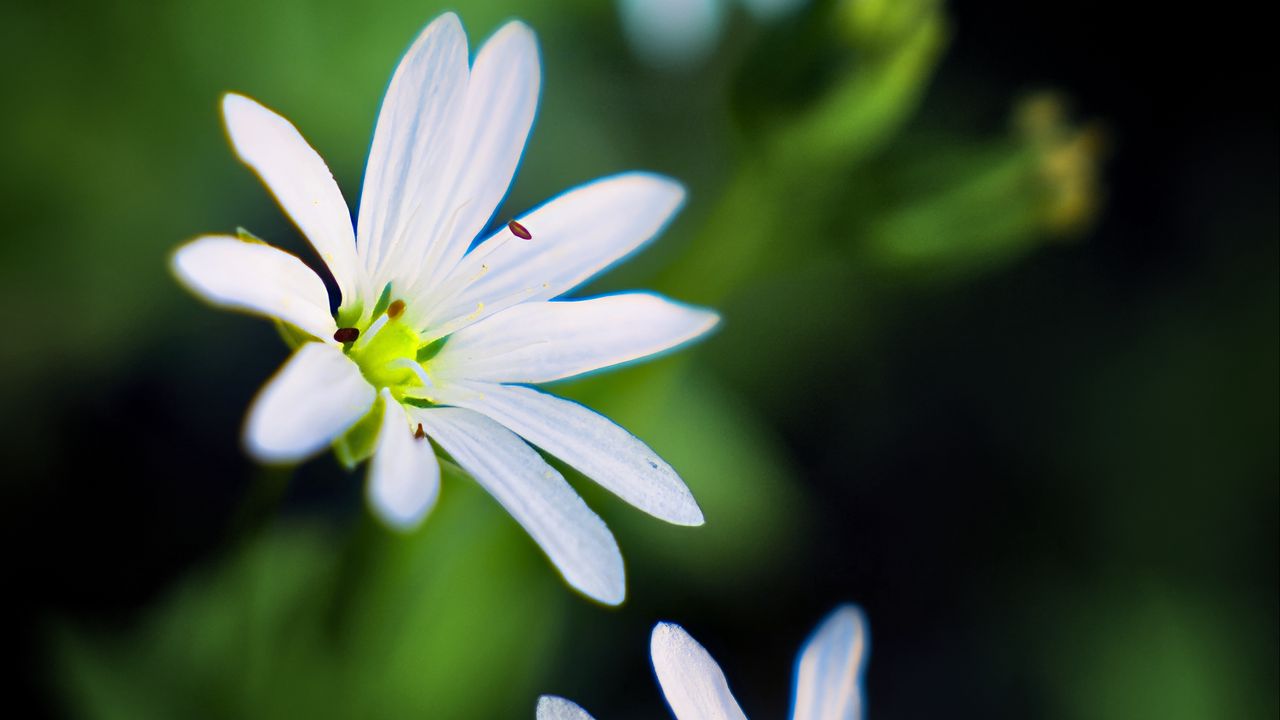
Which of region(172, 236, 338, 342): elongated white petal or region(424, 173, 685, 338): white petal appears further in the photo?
region(424, 173, 685, 338): white petal

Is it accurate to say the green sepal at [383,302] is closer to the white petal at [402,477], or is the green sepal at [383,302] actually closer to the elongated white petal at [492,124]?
the elongated white petal at [492,124]

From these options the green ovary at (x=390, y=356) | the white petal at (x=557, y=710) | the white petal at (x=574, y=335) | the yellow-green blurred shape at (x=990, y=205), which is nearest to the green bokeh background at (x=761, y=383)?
the yellow-green blurred shape at (x=990, y=205)

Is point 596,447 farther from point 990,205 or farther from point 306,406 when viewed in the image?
point 990,205

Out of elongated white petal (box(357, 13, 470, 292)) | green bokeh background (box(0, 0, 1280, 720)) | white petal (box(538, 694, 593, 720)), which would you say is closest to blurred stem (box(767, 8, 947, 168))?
green bokeh background (box(0, 0, 1280, 720))

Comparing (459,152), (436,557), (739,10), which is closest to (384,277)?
(459,152)

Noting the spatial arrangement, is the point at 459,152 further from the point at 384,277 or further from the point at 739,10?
the point at 739,10

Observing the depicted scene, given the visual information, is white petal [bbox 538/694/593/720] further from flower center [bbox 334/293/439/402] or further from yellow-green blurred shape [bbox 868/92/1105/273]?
yellow-green blurred shape [bbox 868/92/1105/273]
